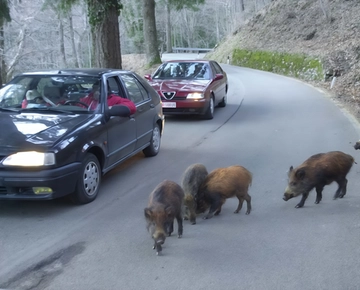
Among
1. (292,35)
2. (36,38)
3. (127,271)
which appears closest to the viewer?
(127,271)

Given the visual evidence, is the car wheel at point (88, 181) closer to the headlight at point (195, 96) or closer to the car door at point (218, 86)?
the headlight at point (195, 96)

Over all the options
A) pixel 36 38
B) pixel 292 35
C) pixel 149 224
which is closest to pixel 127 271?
pixel 149 224

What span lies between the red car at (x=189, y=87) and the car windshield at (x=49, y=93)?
5.97 metres

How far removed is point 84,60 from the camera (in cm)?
6256

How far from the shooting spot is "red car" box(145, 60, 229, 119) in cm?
1390

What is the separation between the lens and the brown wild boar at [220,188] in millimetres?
6230

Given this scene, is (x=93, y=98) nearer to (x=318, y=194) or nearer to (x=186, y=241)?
(x=186, y=241)

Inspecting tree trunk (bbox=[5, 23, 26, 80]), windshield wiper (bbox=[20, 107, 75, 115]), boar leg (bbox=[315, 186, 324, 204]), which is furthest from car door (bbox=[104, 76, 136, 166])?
tree trunk (bbox=[5, 23, 26, 80])

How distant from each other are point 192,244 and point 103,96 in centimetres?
317

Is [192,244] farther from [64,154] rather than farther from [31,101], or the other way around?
[31,101]

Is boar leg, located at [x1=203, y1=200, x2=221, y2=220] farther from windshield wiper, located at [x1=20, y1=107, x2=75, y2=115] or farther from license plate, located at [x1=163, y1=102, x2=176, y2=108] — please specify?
license plate, located at [x1=163, y1=102, x2=176, y2=108]

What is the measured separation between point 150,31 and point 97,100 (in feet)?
72.0

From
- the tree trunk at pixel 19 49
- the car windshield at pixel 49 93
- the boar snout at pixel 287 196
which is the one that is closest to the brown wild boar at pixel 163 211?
the boar snout at pixel 287 196

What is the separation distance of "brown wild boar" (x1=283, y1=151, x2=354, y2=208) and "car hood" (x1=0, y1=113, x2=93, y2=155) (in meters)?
3.03
